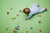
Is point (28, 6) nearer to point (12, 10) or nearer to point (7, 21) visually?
point (12, 10)

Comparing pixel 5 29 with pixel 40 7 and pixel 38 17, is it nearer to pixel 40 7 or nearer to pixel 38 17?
pixel 38 17

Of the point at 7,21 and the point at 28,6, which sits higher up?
the point at 28,6

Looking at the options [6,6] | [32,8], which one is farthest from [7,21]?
[32,8]

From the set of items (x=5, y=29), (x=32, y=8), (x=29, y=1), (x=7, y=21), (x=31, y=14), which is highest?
(x=29, y=1)

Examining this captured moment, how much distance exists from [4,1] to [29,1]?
56 cm

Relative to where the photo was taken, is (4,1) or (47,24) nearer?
(47,24)

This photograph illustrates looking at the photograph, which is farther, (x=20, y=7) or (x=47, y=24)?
(x=20, y=7)

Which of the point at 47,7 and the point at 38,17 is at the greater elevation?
the point at 47,7

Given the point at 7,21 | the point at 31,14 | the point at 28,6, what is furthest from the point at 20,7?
the point at 7,21

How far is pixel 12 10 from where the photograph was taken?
186 centimetres

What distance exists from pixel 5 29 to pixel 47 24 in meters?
0.87

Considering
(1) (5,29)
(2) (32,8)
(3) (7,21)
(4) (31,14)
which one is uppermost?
(2) (32,8)

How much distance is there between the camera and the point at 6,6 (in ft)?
6.21

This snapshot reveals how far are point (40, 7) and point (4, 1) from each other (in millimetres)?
800
